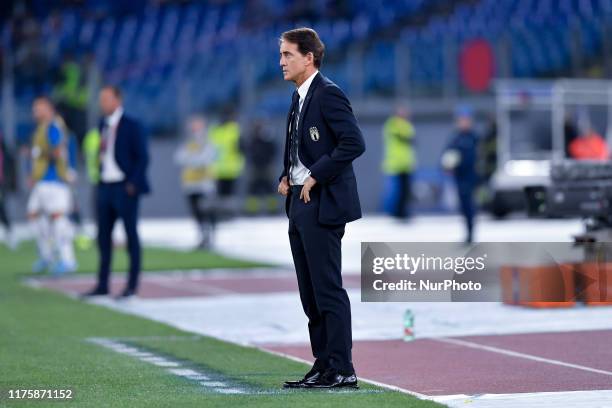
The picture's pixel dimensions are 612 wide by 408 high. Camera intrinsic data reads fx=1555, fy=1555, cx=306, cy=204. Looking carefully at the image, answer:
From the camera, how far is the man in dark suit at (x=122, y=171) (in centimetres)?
1466

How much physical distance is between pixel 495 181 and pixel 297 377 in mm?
20933

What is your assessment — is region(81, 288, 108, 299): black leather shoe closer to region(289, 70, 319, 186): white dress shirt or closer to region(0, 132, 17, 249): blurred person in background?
region(289, 70, 319, 186): white dress shirt

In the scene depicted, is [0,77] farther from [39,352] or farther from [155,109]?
Result: [39,352]

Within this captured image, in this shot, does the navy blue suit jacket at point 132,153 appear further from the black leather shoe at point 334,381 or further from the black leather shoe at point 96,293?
the black leather shoe at point 334,381

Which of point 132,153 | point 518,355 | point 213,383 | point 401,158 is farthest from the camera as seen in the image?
point 401,158

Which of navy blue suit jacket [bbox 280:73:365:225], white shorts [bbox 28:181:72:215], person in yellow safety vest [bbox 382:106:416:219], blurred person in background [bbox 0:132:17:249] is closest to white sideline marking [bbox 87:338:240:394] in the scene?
navy blue suit jacket [bbox 280:73:365:225]

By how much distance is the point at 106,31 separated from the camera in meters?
31.1

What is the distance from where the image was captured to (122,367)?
9.53 m

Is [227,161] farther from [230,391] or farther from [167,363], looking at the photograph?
[230,391]

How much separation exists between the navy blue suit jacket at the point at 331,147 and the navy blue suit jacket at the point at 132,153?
6471mm

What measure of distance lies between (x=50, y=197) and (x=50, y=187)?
122 millimetres

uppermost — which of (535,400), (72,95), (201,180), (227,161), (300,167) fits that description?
(72,95)

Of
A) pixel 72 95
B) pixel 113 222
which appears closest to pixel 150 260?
pixel 113 222

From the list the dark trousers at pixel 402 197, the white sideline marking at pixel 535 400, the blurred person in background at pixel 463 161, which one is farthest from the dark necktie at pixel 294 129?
the dark trousers at pixel 402 197
